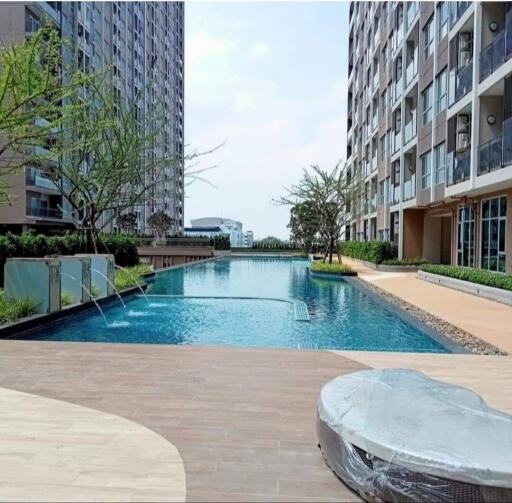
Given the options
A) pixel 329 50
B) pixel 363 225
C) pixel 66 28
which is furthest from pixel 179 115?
pixel 329 50

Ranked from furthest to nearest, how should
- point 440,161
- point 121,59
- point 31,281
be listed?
point 121,59
point 440,161
point 31,281

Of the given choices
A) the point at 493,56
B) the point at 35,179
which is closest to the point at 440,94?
the point at 493,56

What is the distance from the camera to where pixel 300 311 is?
10781 mm

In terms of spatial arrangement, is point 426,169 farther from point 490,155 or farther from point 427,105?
point 490,155

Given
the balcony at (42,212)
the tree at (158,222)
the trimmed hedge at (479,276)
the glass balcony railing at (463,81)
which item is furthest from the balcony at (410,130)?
the tree at (158,222)

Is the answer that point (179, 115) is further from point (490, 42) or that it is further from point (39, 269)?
point (39, 269)

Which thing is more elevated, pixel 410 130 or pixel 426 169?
pixel 410 130

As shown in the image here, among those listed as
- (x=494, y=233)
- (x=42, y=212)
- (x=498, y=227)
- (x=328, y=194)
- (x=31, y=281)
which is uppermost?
(x=328, y=194)

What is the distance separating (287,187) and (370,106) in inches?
526

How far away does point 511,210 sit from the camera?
47.5 feet

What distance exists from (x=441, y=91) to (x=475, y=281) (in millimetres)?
9357

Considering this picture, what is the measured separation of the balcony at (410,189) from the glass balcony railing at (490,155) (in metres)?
7.92

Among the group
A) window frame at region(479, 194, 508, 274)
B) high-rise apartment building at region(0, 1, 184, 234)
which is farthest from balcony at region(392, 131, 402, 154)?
high-rise apartment building at region(0, 1, 184, 234)

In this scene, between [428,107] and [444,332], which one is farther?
[428,107]
